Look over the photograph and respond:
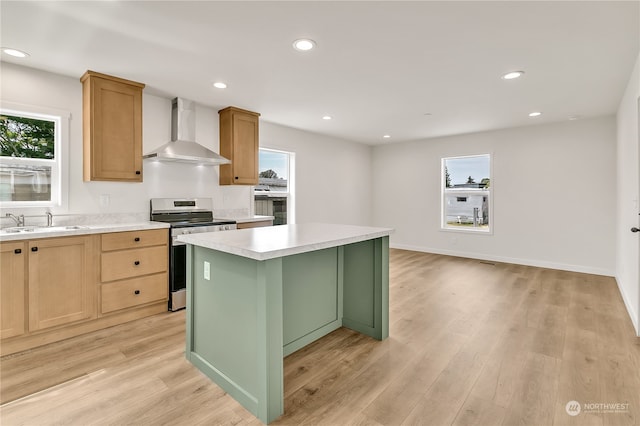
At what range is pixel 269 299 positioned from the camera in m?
1.71

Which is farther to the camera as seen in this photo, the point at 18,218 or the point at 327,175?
the point at 327,175

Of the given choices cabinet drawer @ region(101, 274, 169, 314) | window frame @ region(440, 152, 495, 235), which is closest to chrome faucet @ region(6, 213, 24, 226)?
cabinet drawer @ region(101, 274, 169, 314)

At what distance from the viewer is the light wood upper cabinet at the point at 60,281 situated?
8.27 feet

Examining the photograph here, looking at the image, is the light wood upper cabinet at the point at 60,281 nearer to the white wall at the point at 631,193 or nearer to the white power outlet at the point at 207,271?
the white power outlet at the point at 207,271

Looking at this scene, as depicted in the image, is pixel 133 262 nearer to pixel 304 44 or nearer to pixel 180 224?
pixel 180 224

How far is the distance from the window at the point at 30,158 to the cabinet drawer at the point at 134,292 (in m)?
1.04

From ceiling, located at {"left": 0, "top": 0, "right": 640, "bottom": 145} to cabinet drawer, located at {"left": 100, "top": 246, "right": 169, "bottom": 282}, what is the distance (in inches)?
69.2

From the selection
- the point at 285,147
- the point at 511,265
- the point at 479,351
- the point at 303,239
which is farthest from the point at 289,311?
the point at 511,265

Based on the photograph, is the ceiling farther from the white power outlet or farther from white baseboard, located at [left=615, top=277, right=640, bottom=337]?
white baseboard, located at [left=615, top=277, right=640, bottom=337]

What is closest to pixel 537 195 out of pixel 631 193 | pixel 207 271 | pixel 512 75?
pixel 631 193

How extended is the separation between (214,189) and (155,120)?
1116mm

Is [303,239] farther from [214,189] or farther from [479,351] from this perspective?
[214,189]

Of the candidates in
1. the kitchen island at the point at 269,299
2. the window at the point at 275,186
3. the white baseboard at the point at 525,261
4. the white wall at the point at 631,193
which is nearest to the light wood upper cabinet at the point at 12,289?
the kitchen island at the point at 269,299

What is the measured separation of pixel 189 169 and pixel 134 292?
1.70 m
